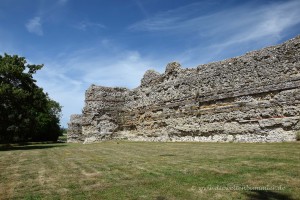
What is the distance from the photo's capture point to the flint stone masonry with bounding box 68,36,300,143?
12062 mm

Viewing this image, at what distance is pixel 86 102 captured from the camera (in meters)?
22.4

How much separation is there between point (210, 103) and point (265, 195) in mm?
10623

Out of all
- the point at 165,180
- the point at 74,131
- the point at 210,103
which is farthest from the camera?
the point at 74,131

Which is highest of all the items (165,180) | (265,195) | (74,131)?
(74,131)

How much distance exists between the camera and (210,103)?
1511cm

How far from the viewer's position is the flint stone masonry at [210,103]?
1206 cm

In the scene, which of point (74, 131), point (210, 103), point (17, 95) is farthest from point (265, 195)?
point (74, 131)

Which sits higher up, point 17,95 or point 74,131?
point 17,95

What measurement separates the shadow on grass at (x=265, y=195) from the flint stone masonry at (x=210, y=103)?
7426mm

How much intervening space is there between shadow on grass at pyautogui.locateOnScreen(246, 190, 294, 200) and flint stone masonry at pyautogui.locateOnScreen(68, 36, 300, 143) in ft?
24.4

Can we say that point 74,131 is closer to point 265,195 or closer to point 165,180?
point 165,180

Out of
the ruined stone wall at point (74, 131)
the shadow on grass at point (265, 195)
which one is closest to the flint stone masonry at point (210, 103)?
the shadow on grass at point (265, 195)

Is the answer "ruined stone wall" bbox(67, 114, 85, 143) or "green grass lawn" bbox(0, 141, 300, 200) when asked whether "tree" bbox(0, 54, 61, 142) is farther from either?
"ruined stone wall" bbox(67, 114, 85, 143)

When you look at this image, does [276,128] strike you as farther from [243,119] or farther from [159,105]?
[159,105]
